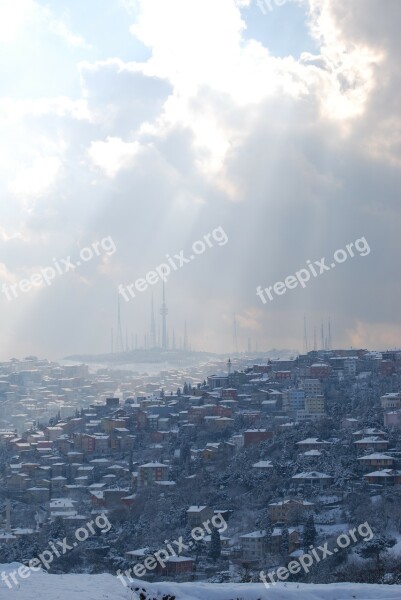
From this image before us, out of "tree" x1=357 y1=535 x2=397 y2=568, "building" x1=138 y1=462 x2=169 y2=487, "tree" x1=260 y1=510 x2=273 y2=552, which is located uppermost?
"building" x1=138 y1=462 x2=169 y2=487

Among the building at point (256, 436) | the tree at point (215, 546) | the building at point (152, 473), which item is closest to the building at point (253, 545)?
the tree at point (215, 546)

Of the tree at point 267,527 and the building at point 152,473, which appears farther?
the building at point 152,473

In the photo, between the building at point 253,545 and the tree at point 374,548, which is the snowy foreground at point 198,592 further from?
the building at point 253,545

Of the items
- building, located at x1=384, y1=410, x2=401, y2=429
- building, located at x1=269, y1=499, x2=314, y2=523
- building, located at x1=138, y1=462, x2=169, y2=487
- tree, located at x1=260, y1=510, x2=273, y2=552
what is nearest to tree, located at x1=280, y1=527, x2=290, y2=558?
tree, located at x1=260, y1=510, x2=273, y2=552

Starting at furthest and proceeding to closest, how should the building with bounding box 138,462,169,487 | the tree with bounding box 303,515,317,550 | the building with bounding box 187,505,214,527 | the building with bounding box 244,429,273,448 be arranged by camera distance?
the building with bounding box 244,429,273,448
the building with bounding box 138,462,169,487
the building with bounding box 187,505,214,527
the tree with bounding box 303,515,317,550

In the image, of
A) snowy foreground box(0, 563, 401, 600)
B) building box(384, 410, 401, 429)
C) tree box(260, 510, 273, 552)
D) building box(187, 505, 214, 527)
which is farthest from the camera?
building box(384, 410, 401, 429)

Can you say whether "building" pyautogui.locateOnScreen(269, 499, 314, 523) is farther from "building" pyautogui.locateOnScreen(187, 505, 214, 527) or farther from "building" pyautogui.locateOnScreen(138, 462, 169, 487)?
"building" pyautogui.locateOnScreen(138, 462, 169, 487)

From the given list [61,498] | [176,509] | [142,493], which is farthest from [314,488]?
[61,498]

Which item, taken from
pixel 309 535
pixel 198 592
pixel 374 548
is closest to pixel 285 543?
pixel 309 535
